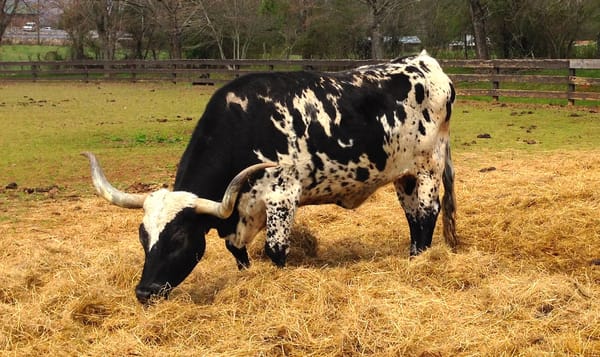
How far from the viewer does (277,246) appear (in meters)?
5.57

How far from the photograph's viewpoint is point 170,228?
494cm

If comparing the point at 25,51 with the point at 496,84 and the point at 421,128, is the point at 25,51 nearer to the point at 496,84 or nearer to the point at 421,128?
the point at 496,84

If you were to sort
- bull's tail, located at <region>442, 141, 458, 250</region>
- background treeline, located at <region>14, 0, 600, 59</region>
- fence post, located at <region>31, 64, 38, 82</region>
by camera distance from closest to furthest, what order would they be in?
bull's tail, located at <region>442, 141, 458, 250</region> → background treeline, located at <region>14, 0, 600, 59</region> → fence post, located at <region>31, 64, 38, 82</region>

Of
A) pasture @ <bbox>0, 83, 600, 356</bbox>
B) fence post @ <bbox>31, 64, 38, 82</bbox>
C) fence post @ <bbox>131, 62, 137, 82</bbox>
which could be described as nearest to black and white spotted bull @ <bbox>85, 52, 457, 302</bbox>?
pasture @ <bbox>0, 83, 600, 356</bbox>

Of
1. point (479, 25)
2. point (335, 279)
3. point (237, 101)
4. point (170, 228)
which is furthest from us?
point (479, 25)

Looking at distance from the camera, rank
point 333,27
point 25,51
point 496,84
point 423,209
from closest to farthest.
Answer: point 423,209 → point 496,84 → point 333,27 → point 25,51

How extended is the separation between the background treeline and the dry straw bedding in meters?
21.7

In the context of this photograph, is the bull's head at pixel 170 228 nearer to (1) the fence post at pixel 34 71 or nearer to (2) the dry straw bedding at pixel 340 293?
(2) the dry straw bedding at pixel 340 293

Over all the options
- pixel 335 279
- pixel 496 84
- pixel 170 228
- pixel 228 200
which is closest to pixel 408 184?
pixel 335 279

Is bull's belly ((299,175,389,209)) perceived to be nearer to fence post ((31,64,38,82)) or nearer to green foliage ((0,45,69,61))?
fence post ((31,64,38,82))

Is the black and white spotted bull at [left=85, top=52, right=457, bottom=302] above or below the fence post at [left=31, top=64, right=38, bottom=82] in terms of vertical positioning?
below

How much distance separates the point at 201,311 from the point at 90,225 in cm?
355

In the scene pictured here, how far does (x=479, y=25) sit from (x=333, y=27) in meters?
10.7

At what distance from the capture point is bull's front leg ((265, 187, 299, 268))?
549 centimetres
